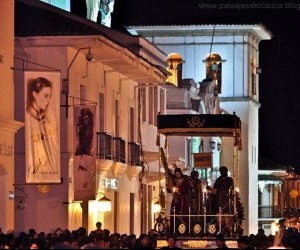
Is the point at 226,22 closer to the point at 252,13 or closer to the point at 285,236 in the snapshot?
the point at 252,13

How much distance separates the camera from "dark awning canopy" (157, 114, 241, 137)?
127 feet

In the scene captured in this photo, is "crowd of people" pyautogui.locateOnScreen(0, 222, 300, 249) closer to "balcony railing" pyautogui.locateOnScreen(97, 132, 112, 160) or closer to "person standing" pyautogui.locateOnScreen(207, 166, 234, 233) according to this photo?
"person standing" pyautogui.locateOnScreen(207, 166, 234, 233)

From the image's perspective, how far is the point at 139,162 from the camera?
52.8 m

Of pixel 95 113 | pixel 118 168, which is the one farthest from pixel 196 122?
pixel 118 168

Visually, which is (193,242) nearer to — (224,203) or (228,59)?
(224,203)

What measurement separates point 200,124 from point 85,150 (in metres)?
4.04

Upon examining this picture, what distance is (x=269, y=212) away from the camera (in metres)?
98.6

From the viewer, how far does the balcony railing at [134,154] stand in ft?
170

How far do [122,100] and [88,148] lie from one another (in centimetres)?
1096

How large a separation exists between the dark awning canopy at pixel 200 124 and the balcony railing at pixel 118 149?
914 cm

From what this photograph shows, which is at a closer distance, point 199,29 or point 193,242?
point 193,242

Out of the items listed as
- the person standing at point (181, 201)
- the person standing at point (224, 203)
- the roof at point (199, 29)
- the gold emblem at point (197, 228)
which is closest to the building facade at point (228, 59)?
the roof at point (199, 29)

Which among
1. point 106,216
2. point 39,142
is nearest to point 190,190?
point 39,142

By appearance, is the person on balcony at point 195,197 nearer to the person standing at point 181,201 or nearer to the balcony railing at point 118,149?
the person standing at point 181,201
